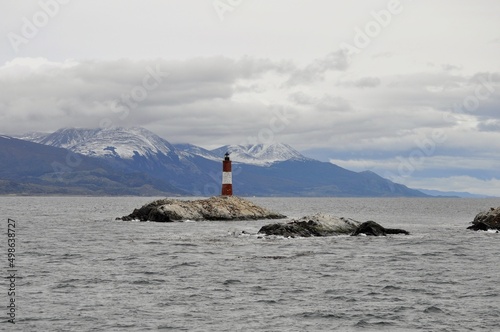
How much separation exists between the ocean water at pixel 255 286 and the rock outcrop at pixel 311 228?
16.9ft

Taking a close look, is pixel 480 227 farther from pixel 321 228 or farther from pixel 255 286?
pixel 255 286

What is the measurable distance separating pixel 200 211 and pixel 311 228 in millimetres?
30228

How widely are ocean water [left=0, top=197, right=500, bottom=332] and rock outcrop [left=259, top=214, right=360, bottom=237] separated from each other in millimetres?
5148

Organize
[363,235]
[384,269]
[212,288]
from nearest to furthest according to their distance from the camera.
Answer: [212,288]
[384,269]
[363,235]

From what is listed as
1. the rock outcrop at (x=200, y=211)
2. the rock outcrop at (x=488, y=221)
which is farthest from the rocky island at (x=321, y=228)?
the rock outcrop at (x=200, y=211)

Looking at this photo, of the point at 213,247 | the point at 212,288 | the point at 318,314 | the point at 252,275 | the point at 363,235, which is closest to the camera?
the point at 318,314

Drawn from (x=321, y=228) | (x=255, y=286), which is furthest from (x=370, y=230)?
(x=255, y=286)

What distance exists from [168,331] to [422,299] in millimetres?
13441

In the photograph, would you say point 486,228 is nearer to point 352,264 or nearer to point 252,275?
point 352,264

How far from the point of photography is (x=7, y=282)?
117 ft

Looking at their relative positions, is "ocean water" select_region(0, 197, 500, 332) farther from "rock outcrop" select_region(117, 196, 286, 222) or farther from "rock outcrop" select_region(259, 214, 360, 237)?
"rock outcrop" select_region(117, 196, 286, 222)

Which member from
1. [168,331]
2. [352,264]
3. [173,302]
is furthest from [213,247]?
[168,331]

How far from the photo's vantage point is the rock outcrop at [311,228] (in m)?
65.8

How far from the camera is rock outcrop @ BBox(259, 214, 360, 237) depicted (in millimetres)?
65812
